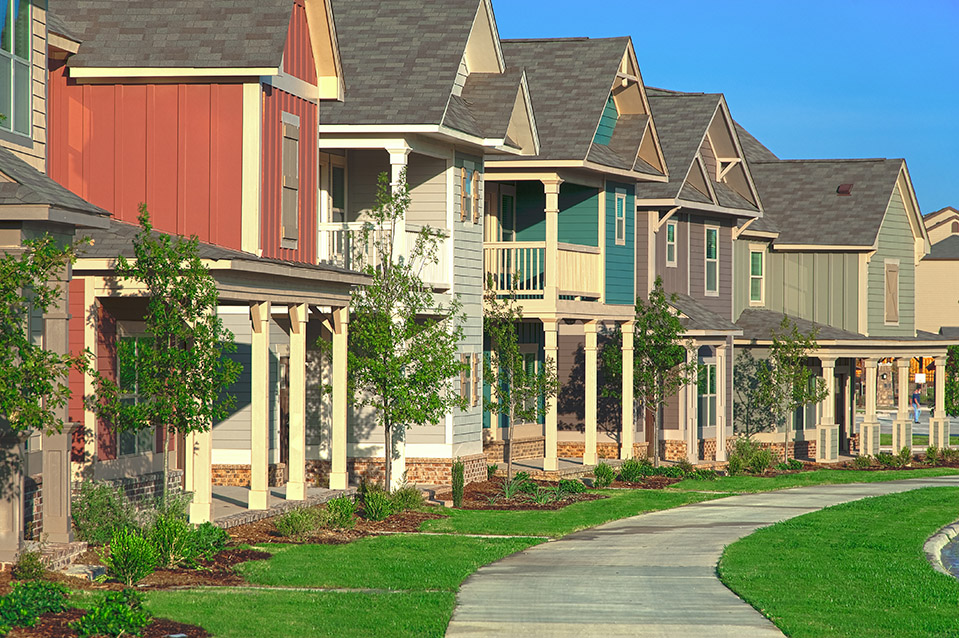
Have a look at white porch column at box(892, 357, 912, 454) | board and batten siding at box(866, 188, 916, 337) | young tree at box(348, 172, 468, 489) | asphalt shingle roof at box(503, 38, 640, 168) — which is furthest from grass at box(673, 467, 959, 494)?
young tree at box(348, 172, 468, 489)

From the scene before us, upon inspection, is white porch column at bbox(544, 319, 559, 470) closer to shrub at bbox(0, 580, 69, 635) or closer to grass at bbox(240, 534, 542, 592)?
grass at bbox(240, 534, 542, 592)

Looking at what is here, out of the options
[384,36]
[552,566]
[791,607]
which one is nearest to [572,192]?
[384,36]

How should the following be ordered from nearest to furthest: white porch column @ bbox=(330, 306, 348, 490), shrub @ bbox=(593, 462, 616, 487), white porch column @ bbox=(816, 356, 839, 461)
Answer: white porch column @ bbox=(330, 306, 348, 490) → shrub @ bbox=(593, 462, 616, 487) → white porch column @ bbox=(816, 356, 839, 461)

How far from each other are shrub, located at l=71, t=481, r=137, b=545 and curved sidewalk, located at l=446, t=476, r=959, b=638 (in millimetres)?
4371

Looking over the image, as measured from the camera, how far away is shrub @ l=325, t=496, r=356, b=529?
20.6 metres

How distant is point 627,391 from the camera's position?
107ft

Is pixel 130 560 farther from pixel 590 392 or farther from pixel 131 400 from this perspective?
pixel 590 392

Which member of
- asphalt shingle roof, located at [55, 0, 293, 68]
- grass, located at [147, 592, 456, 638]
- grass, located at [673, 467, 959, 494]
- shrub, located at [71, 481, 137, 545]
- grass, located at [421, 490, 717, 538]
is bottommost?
grass, located at [673, 467, 959, 494]

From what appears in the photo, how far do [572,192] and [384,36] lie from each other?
7.25m

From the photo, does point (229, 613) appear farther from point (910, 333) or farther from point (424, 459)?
point (910, 333)

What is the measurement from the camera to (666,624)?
13.5 metres

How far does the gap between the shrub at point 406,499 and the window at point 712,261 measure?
1754 cm

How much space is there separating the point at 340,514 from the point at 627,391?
13239mm

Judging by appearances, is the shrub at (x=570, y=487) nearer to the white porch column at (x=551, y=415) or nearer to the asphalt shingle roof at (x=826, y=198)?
the white porch column at (x=551, y=415)
